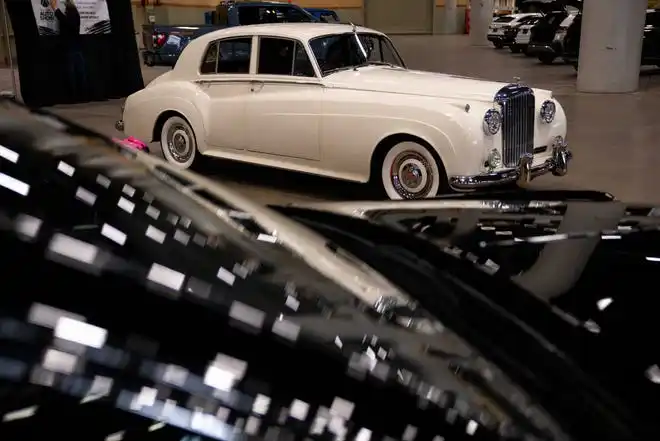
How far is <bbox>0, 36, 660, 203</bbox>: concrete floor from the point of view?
6.11 meters

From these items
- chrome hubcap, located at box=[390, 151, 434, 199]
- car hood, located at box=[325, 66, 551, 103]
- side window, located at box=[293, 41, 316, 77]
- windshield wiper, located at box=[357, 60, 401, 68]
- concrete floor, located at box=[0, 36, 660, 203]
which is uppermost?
side window, located at box=[293, 41, 316, 77]

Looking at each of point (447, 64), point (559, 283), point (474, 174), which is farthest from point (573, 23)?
point (559, 283)

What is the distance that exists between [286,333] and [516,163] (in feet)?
15.4

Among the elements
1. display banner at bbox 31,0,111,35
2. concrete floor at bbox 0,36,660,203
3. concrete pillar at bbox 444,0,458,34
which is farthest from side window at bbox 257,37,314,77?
concrete pillar at bbox 444,0,458,34

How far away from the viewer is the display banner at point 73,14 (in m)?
11.7

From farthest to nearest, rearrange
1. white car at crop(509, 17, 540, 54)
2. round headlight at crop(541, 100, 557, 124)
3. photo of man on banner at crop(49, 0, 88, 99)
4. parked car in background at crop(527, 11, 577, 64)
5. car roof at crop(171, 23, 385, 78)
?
white car at crop(509, 17, 540, 54)
parked car in background at crop(527, 11, 577, 64)
photo of man on banner at crop(49, 0, 88, 99)
car roof at crop(171, 23, 385, 78)
round headlight at crop(541, 100, 557, 124)

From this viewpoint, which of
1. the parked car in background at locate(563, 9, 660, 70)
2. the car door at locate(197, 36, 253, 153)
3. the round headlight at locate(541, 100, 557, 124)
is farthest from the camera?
the parked car in background at locate(563, 9, 660, 70)

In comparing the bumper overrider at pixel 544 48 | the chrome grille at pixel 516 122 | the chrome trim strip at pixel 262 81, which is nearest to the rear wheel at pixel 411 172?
the chrome grille at pixel 516 122

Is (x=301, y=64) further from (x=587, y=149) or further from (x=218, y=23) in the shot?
(x=218, y=23)

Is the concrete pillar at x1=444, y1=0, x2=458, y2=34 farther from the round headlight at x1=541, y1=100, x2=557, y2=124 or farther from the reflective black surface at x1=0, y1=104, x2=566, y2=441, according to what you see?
the reflective black surface at x1=0, y1=104, x2=566, y2=441

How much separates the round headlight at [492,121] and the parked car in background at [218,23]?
1126cm

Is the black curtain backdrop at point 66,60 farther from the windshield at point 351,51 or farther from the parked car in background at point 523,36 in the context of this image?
the parked car in background at point 523,36

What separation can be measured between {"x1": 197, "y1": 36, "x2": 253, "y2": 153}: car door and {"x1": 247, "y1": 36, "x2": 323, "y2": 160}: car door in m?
0.13

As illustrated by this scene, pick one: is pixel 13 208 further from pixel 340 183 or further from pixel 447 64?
pixel 447 64
